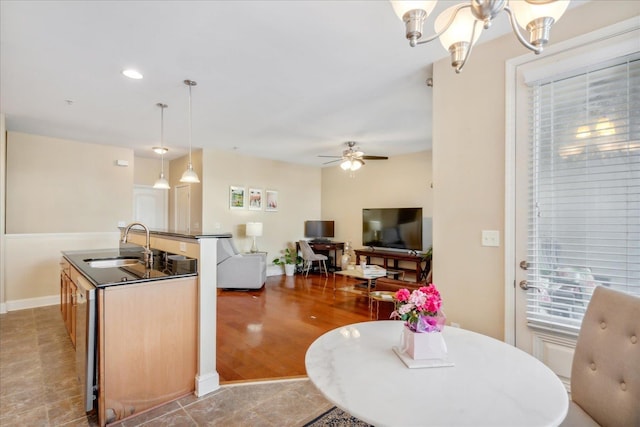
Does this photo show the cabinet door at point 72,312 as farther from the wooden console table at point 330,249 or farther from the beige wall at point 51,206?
the wooden console table at point 330,249

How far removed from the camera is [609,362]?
1224 millimetres

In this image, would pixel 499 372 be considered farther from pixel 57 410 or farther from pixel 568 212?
pixel 57 410

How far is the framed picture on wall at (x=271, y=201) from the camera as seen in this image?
688 cm

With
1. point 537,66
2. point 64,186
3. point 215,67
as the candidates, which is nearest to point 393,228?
point 537,66

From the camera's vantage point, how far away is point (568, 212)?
6.10ft

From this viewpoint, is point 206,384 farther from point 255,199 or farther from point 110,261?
point 255,199

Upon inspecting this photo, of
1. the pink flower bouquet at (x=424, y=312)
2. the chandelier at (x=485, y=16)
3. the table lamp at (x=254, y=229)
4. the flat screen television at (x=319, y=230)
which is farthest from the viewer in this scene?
the flat screen television at (x=319, y=230)

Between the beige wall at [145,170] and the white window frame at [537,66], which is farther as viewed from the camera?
the beige wall at [145,170]

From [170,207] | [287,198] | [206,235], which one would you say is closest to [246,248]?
[287,198]

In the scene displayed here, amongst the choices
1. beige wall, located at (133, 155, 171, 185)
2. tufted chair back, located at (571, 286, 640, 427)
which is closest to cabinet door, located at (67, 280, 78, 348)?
tufted chair back, located at (571, 286, 640, 427)

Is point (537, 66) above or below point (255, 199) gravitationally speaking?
above

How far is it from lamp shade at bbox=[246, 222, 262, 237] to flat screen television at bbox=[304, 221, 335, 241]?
155 cm

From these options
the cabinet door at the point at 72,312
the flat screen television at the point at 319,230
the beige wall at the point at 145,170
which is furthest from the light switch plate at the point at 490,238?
the beige wall at the point at 145,170

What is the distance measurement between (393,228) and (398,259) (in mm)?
706
